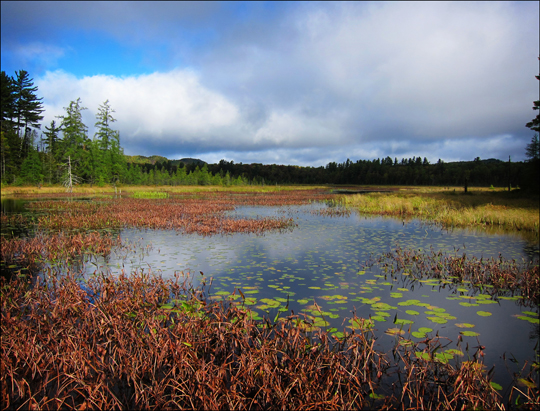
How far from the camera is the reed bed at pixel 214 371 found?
4.21 metres

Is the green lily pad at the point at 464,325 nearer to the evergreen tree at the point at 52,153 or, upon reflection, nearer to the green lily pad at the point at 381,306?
the green lily pad at the point at 381,306

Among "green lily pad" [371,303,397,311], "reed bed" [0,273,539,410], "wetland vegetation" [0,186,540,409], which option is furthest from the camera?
"green lily pad" [371,303,397,311]

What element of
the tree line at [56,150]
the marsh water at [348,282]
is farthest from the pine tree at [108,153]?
the marsh water at [348,282]

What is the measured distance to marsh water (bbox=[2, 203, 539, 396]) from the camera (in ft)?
21.7

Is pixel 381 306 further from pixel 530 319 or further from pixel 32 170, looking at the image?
pixel 32 170

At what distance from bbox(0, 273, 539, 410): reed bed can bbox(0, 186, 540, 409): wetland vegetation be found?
1.2 inches

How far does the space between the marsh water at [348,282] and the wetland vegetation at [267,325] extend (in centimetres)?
6

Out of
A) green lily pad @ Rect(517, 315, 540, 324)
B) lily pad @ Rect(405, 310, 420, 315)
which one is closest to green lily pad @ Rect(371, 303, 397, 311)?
lily pad @ Rect(405, 310, 420, 315)

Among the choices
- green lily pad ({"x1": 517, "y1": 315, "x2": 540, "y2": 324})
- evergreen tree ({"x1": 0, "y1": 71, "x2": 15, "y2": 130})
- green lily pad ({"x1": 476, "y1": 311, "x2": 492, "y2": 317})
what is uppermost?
evergreen tree ({"x1": 0, "y1": 71, "x2": 15, "y2": 130})

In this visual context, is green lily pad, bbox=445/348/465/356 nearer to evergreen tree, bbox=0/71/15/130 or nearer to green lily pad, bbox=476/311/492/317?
green lily pad, bbox=476/311/492/317

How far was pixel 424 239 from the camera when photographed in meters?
17.7

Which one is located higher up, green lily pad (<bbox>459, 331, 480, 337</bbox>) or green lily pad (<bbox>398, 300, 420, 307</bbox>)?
green lily pad (<bbox>398, 300, 420, 307</bbox>)

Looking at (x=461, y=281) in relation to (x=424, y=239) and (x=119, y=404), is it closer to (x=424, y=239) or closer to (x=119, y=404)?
(x=424, y=239)

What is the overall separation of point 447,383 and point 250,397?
9.48ft
